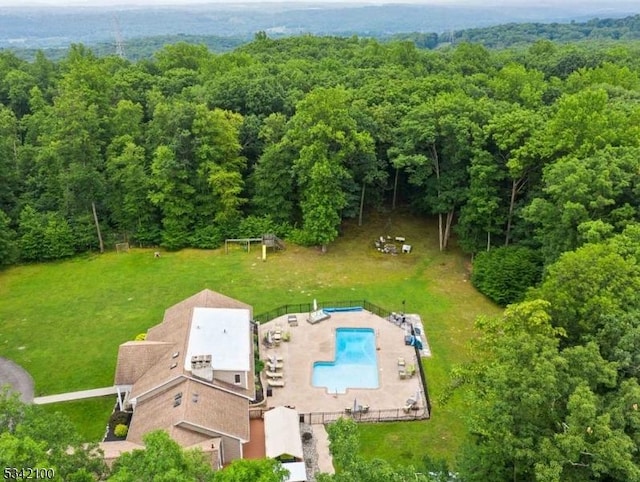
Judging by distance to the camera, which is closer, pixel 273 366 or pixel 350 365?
pixel 273 366

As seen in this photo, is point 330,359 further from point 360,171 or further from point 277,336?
point 360,171

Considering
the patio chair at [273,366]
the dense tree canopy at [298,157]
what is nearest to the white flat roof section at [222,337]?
the patio chair at [273,366]

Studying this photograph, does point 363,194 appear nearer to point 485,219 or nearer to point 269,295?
point 485,219

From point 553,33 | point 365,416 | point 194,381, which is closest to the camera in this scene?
point 194,381

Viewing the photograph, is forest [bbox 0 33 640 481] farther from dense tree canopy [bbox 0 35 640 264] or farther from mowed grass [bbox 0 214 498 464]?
mowed grass [bbox 0 214 498 464]

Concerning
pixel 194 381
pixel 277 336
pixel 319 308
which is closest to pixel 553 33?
pixel 319 308

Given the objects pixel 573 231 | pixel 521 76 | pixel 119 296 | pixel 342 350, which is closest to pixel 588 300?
pixel 573 231
